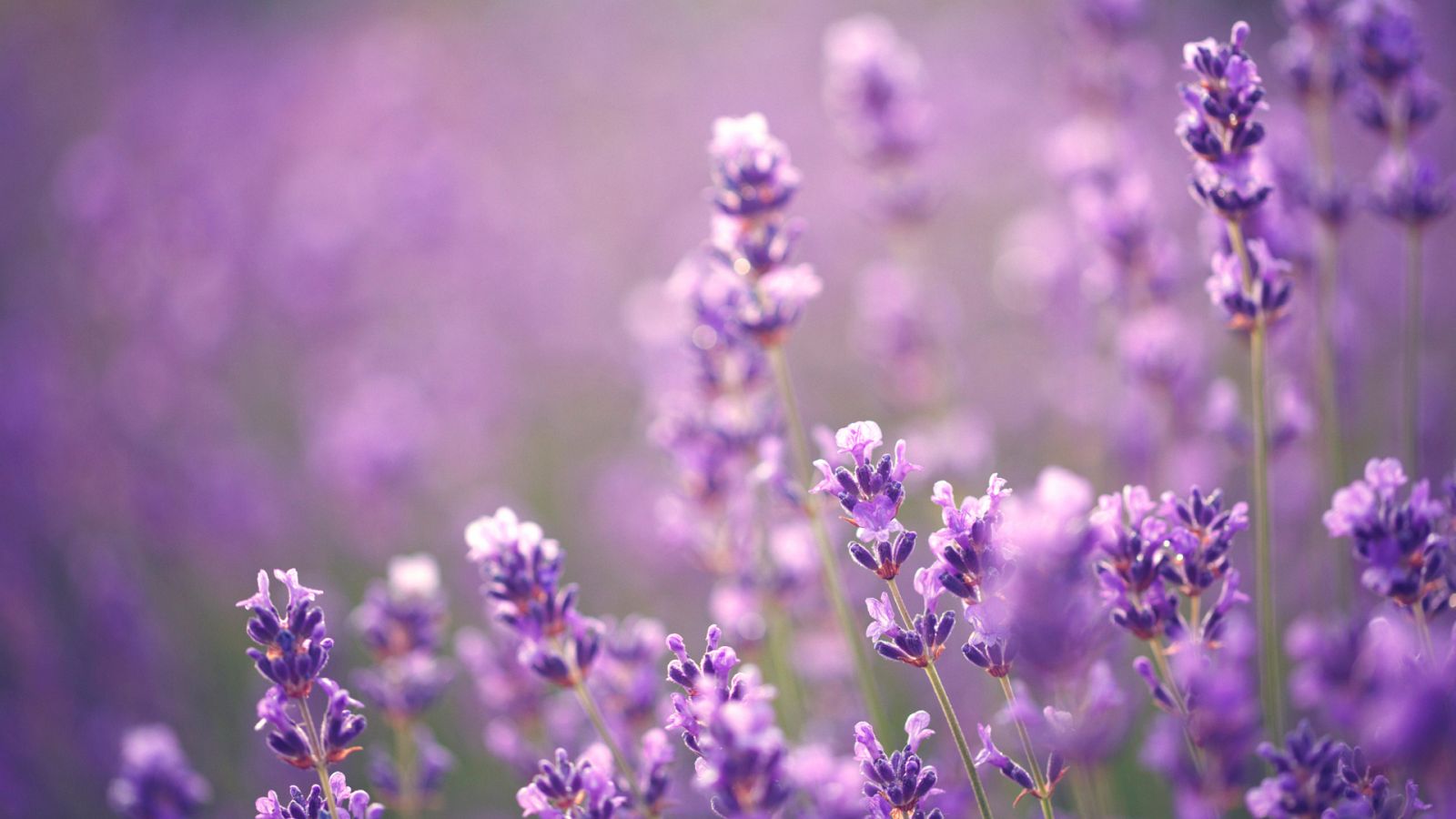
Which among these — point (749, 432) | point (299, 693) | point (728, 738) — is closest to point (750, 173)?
point (749, 432)

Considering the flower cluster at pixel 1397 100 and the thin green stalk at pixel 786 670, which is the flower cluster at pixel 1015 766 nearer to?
the thin green stalk at pixel 786 670

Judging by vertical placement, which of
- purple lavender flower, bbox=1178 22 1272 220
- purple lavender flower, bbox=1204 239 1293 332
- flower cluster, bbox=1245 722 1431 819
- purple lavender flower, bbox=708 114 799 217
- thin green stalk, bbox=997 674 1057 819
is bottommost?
flower cluster, bbox=1245 722 1431 819

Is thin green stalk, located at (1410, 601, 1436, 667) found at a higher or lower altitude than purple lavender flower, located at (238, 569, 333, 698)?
lower

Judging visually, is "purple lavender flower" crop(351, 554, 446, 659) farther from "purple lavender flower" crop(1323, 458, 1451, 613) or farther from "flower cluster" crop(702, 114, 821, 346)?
"purple lavender flower" crop(1323, 458, 1451, 613)

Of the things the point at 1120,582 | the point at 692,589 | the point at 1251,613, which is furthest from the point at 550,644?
the point at 1251,613

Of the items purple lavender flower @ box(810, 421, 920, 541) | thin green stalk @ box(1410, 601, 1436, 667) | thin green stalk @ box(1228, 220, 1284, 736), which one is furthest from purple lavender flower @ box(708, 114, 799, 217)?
thin green stalk @ box(1410, 601, 1436, 667)

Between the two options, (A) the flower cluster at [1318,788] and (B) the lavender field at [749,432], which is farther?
(B) the lavender field at [749,432]

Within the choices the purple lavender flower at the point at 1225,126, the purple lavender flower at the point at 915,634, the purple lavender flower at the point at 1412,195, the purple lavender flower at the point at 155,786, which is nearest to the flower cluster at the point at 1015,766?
the purple lavender flower at the point at 915,634
